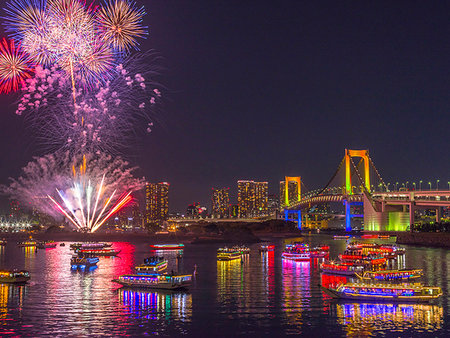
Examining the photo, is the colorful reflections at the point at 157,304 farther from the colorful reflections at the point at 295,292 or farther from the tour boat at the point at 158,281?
the colorful reflections at the point at 295,292

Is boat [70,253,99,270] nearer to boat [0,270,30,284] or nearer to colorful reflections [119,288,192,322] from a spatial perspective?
boat [0,270,30,284]

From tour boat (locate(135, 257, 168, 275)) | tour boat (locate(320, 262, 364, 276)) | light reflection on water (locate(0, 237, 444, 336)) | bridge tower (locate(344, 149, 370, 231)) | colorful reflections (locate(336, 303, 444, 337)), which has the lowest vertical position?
colorful reflections (locate(336, 303, 444, 337))

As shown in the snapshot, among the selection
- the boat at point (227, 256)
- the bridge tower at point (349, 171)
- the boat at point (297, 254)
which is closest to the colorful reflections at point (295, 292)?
the boat at point (297, 254)

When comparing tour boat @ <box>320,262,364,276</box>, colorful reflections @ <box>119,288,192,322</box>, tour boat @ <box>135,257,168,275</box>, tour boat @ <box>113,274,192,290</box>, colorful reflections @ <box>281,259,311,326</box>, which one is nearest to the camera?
colorful reflections @ <box>119,288,192,322</box>

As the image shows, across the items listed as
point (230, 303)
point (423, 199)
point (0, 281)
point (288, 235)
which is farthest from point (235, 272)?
point (288, 235)

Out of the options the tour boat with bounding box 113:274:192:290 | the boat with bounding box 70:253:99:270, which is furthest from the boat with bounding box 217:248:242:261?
the tour boat with bounding box 113:274:192:290

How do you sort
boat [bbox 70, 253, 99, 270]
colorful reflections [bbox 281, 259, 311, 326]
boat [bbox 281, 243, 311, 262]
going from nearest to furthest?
colorful reflections [bbox 281, 259, 311, 326] → boat [bbox 70, 253, 99, 270] → boat [bbox 281, 243, 311, 262]

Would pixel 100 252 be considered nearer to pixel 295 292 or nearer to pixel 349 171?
pixel 295 292

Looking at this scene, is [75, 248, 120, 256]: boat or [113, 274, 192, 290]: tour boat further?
[75, 248, 120, 256]: boat
